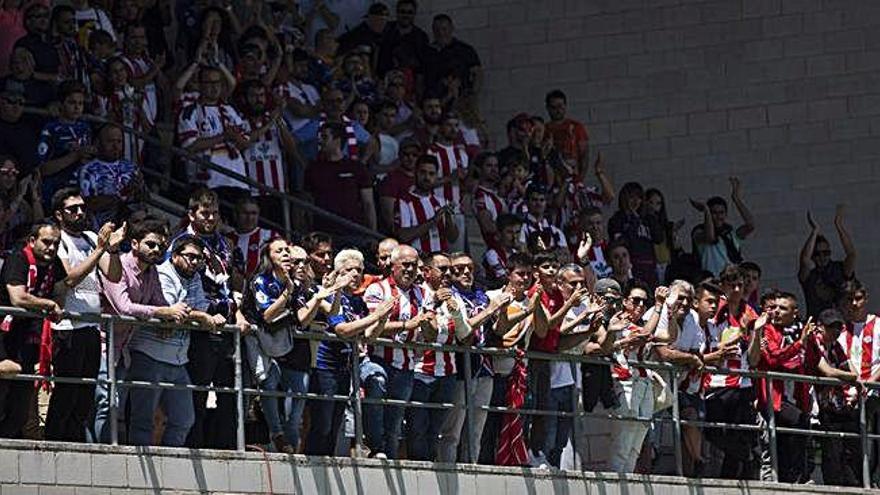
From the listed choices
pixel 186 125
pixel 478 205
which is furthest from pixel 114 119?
pixel 478 205

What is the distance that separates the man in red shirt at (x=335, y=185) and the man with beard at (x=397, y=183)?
0.32m

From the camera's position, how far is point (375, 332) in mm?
16484

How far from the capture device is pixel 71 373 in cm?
1499

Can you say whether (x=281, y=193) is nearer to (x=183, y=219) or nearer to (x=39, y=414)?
(x=183, y=219)

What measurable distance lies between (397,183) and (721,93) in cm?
535

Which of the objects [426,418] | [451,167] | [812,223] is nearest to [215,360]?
[426,418]

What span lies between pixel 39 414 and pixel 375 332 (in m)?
2.24

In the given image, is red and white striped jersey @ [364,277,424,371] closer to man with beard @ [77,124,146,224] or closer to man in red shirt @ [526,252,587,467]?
man in red shirt @ [526,252,587,467]

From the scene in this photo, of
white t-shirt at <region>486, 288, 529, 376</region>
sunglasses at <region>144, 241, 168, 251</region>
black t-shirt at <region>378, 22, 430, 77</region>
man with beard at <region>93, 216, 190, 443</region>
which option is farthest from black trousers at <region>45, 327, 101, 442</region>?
black t-shirt at <region>378, 22, 430, 77</region>

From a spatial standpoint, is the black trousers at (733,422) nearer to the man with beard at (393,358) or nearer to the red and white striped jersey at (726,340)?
the red and white striped jersey at (726,340)

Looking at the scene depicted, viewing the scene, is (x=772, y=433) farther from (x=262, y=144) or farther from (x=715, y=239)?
(x=715, y=239)

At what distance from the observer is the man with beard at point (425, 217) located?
71.1 ft

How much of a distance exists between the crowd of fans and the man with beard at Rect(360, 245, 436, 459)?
19mm

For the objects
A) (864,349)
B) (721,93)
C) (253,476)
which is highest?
(721,93)
